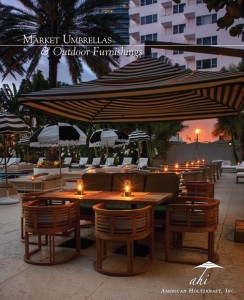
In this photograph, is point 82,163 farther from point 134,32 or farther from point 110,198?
point 134,32

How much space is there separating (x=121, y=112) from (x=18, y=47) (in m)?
11.1

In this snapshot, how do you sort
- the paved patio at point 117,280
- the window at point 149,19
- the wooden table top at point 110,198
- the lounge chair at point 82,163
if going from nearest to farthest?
the paved patio at point 117,280
the wooden table top at point 110,198
the lounge chair at point 82,163
the window at point 149,19

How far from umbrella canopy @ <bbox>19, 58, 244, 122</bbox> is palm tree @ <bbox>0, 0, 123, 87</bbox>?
1019 centimetres

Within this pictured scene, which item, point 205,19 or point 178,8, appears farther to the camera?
point 178,8

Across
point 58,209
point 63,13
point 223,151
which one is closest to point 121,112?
Answer: point 58,209

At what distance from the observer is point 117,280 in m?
4.28

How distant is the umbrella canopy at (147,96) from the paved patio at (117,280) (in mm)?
2235

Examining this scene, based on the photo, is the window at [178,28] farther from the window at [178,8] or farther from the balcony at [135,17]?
the balcony at [135,17]

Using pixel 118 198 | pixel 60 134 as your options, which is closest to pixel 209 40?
pixel 60 134

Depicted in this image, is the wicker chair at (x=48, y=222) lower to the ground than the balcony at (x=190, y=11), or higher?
lower

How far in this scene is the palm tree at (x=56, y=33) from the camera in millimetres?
16422

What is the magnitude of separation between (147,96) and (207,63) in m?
36.8

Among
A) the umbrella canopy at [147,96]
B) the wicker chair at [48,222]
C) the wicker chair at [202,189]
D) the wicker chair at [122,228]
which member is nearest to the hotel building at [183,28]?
the umbrella canopy at [147,96]

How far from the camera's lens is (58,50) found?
55.2ft
